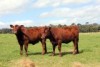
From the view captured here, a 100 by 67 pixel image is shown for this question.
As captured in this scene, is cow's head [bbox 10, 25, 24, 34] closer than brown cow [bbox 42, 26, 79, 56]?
No

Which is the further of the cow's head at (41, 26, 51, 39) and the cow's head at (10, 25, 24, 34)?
the cow's head at (10, 25, 24, 34)

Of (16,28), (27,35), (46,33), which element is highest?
(16,28)

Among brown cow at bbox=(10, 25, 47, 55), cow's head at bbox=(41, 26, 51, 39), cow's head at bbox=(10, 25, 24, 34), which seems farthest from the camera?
brown cow at bbox=(10, 25, 47, 55)

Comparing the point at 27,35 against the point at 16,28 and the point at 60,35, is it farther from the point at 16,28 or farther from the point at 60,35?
the point at 60,35

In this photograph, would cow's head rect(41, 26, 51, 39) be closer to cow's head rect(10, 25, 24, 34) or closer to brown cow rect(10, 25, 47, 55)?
brown cow rect(10, 25, 47, 55)

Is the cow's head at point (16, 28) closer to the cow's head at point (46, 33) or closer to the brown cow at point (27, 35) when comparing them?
the brown cow at point (27, 35)

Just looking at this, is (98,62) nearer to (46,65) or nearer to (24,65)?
(46,65)

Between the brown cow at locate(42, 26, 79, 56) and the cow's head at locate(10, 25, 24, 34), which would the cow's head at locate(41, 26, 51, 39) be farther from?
the cow's head at locate(10, 25, 24, 34)

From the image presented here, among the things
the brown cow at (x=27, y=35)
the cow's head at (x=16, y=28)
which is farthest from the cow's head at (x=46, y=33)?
the cow's head at (x=16, y=28)

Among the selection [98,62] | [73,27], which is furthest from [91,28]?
[98,62]

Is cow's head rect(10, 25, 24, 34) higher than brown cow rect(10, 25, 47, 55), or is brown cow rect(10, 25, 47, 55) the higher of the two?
cow's head rect(10, 25, 24, 34)

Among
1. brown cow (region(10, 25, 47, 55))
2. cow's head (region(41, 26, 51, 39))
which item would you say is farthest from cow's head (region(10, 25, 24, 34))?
cow's head (region(41, 26, 51, 39))

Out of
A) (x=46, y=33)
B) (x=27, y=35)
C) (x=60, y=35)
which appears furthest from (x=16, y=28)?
(x=60, y=35)

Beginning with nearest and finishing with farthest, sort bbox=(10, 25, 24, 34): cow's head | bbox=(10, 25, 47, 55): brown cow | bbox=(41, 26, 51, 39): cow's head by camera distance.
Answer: bbox=(41, 26, 51, 39): cow's head < bbox=(10, 25, 24, 34): cow's head < bbox=(10, 25, 47, 55): brown cow
